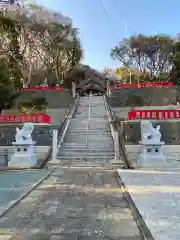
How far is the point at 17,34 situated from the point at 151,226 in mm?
30036

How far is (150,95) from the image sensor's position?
93.6 feet

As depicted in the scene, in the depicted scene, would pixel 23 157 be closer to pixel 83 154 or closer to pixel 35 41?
pixel 83 154

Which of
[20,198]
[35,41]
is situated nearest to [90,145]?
[20,198]

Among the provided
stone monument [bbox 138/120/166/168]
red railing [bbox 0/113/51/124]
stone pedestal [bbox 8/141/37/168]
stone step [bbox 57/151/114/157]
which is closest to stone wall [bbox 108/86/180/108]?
red railing [bbox 0/113/51/124]

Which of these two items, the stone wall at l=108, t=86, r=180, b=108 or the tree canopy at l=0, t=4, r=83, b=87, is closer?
the stone wall at l=108, t=86, r=180, b=108

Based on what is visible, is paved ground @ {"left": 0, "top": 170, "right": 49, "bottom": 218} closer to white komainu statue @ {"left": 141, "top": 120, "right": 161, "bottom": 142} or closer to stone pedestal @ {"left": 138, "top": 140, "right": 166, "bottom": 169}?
stone pedestal @ {"left": 138, "top": 140, "right": 166, "bottom": 169}

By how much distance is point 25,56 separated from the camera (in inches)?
1318

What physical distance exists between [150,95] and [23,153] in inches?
702

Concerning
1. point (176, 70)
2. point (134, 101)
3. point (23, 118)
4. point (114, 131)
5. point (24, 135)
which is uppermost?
point (176, 70)

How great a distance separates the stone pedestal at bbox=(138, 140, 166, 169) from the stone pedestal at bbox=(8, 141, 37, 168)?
14.7 ft

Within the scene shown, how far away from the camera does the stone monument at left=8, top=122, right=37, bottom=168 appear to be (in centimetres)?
1289

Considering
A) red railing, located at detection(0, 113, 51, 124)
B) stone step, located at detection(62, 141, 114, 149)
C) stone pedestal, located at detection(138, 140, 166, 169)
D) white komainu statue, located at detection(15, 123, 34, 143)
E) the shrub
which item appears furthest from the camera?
the shrub

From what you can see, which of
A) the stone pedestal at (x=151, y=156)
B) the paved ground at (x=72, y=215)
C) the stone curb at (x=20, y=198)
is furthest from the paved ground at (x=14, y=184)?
the stone pedestal at (x=151, y=156)

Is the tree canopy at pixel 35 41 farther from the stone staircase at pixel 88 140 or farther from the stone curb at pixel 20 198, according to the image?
the stone curb at pixel 20 198
